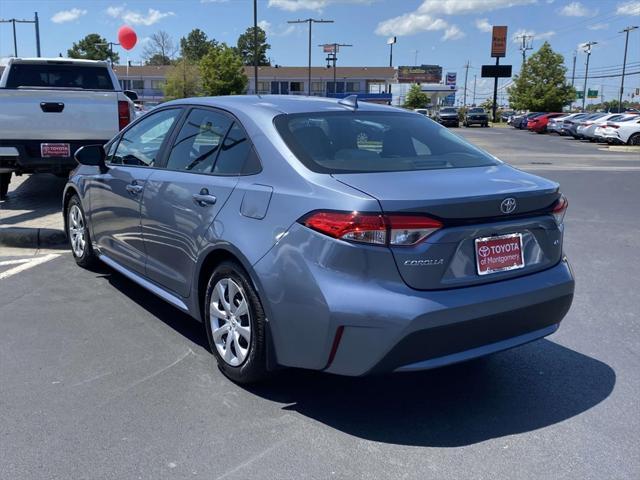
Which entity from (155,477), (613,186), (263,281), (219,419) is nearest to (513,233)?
(263,281)

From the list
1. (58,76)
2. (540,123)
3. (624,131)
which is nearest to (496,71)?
(540,123)

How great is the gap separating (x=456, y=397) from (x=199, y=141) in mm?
2369

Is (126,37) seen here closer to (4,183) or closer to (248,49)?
(4,183)

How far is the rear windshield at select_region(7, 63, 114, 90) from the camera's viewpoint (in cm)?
1028

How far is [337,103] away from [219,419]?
2254mm

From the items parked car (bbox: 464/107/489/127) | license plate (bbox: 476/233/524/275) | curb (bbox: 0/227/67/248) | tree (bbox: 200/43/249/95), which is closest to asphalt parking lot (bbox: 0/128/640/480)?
license plate (bbox: 476/233/524/275)

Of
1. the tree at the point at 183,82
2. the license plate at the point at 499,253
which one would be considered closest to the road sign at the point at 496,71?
the tree at the point at 183,82

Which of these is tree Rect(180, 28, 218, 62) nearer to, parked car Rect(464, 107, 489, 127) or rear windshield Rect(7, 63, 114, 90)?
parked car Rect(464, 107, 489, 127)

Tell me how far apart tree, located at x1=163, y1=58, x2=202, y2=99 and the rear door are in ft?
204

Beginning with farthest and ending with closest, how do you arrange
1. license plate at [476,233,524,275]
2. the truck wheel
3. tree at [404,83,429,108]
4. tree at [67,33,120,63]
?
tree at [67,33,120,63] < tree at [404,83,429,108] < the truck wheel < license plate at [476,233,524,275]

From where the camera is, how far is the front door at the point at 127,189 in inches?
188

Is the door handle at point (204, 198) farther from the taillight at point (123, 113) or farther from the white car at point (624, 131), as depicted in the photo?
the white car at point (624, 131)

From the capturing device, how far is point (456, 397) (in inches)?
147

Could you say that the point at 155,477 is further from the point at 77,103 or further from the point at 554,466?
the point at 77,103
